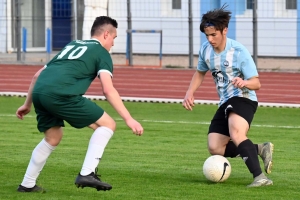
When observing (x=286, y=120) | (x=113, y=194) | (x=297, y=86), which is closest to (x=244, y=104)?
(x=113, y=194)

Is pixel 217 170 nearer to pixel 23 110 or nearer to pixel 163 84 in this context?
pixel 23 110

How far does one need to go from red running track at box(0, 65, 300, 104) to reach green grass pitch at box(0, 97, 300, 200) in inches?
133

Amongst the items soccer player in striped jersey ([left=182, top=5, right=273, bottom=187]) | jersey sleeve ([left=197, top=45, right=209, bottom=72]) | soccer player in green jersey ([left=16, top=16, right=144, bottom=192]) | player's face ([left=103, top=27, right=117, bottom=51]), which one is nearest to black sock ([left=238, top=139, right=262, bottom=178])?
soccer player in striped jersey ([left=182, top=5, right=273, bottom=187])

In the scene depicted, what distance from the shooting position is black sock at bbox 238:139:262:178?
802cm

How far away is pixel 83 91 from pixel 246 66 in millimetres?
1801

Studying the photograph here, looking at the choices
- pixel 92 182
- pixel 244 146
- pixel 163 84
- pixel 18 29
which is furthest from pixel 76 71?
pixel 18 29

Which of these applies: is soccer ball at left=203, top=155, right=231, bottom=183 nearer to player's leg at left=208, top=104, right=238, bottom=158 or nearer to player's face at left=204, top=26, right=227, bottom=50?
player's leg at left=208, top=104, right=238, bottom=158

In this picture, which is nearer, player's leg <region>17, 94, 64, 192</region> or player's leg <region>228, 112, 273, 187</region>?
player's leg <region>17, 94, 64, 192</region>

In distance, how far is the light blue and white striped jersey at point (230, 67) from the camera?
26.7 ft

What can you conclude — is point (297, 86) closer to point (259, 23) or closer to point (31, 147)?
point (259, 23)

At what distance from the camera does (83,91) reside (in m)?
7.17

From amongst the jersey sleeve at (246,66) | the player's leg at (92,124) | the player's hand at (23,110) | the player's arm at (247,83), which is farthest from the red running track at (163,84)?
the player's leg at (92,124)

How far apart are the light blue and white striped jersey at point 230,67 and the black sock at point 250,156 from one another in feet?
1.71

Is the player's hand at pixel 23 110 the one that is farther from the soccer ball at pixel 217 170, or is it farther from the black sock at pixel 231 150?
the black sock at pixel 231 150
